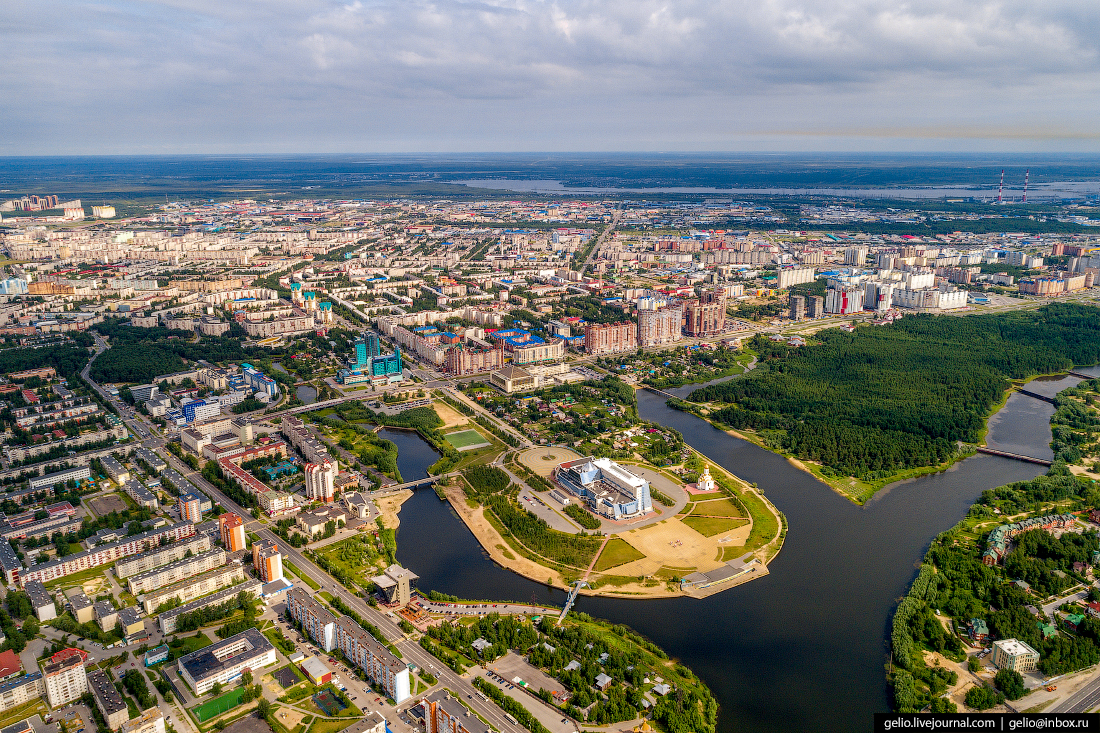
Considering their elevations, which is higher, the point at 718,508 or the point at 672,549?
the point at 718,508

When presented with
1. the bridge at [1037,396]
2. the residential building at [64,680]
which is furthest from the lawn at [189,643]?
the bridge at [1037,396]

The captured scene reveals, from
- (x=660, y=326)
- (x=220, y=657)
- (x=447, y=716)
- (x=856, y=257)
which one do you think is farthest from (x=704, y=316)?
(x=220, y=657)

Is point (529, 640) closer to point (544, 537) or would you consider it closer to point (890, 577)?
point (544, 537)

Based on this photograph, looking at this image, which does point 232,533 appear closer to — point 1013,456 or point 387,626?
point 387,626

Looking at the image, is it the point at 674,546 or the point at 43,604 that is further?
the point at 674,546

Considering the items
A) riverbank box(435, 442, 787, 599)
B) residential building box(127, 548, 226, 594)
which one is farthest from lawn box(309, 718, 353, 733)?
residential building box(127, 548, 226, 594)

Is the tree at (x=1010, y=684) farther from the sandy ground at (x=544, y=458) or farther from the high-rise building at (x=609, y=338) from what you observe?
the high-rise building at (x=609, y=338)
